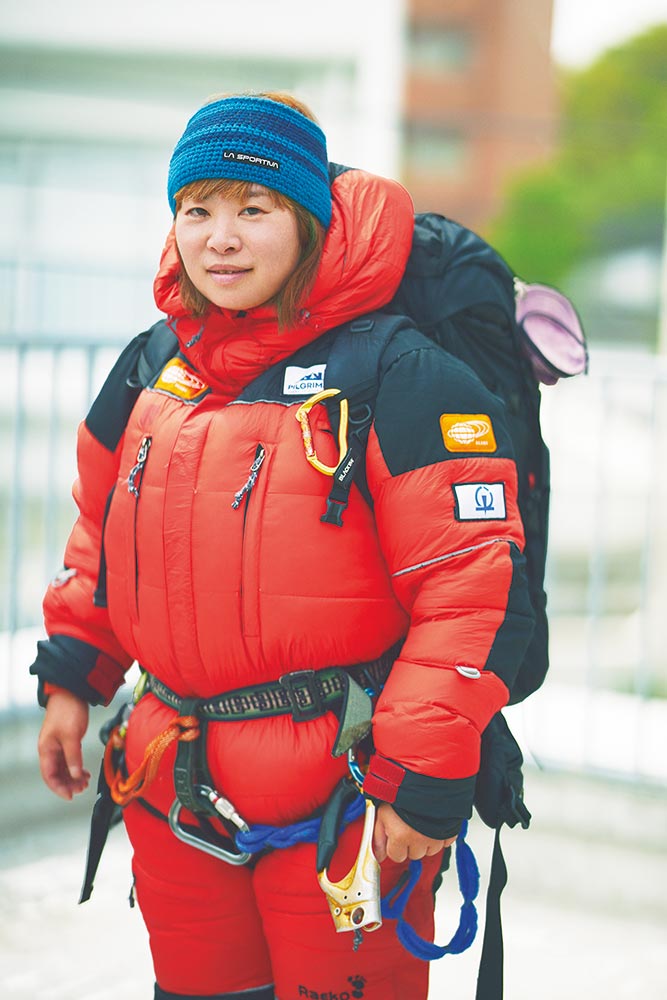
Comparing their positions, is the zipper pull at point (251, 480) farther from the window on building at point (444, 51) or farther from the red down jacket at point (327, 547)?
the window on building at point (444, 51)

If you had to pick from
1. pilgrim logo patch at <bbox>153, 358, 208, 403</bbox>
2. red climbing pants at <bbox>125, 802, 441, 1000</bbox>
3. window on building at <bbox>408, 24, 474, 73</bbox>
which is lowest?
red climbing pants at <bbox>125, 802, 441, 1000</bbox>

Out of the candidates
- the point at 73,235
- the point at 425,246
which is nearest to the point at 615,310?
the point at 73,235

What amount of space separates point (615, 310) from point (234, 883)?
30.5 metres

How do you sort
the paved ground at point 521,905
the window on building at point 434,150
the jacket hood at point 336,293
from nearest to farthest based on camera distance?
the jacket hood at point 336,293 < the paved ground at point 521,905 < the window on building at point 434,150

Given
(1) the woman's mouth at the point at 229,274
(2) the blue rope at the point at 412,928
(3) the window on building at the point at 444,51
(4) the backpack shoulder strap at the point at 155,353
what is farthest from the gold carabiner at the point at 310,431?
(3) the window on building at the point at 444,51

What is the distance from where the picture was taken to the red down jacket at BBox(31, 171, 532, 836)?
1845 millimetres

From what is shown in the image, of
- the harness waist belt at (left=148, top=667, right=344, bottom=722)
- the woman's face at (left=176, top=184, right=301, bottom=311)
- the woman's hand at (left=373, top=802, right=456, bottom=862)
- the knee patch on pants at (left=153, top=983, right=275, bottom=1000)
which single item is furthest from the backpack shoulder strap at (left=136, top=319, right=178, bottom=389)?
the knee patch on pants at (left=153, top=983, right=275, bottom=1000)

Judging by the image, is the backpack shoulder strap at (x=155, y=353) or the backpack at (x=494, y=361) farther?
the backpack shoulder strap at (x=155, y=353)

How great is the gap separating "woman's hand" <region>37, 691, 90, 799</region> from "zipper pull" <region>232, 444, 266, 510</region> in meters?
0.61

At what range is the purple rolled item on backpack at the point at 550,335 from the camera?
218 centimetres

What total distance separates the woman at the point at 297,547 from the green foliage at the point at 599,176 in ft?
95.6

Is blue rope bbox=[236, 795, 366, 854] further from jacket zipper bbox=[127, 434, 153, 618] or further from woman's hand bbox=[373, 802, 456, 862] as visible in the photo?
jacket zipper bbox=[127, 434, 153, 618]

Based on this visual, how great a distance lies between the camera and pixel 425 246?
2.08m

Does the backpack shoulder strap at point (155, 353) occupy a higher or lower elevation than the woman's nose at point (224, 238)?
lower
